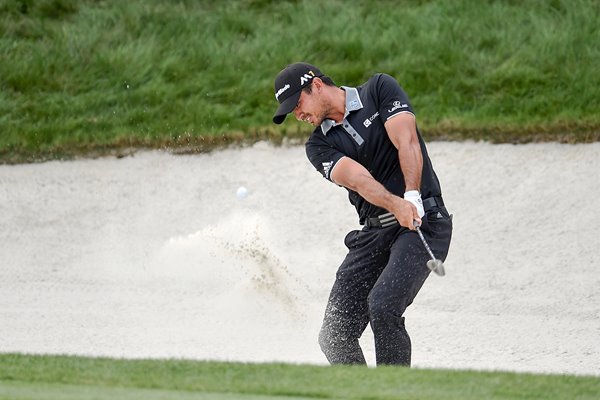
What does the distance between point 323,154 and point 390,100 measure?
0.47 metres

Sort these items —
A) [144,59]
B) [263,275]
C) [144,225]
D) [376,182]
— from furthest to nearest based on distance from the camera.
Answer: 1. [144,59]
2. [144,225]
3. [263,275]
4. [376,182]

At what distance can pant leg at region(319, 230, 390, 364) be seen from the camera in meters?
7.09

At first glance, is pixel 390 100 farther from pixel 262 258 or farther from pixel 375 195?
pixel 262 258

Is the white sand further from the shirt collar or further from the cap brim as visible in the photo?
the cap brim

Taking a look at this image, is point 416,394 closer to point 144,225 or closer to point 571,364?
point 571,364

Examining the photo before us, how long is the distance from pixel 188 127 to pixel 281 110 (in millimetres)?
5229

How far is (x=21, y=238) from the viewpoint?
11.2 metres

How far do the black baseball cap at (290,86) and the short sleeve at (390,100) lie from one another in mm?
393

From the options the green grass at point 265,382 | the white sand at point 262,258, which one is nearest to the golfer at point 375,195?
the green grass at point 265,382

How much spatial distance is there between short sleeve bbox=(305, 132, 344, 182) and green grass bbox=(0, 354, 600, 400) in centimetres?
120

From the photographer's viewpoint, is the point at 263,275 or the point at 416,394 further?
A: the point at 263,275

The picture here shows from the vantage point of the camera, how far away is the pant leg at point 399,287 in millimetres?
6672

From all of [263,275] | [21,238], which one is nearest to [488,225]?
[263,275]

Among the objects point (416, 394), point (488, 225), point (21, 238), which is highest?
point (416, 394)
